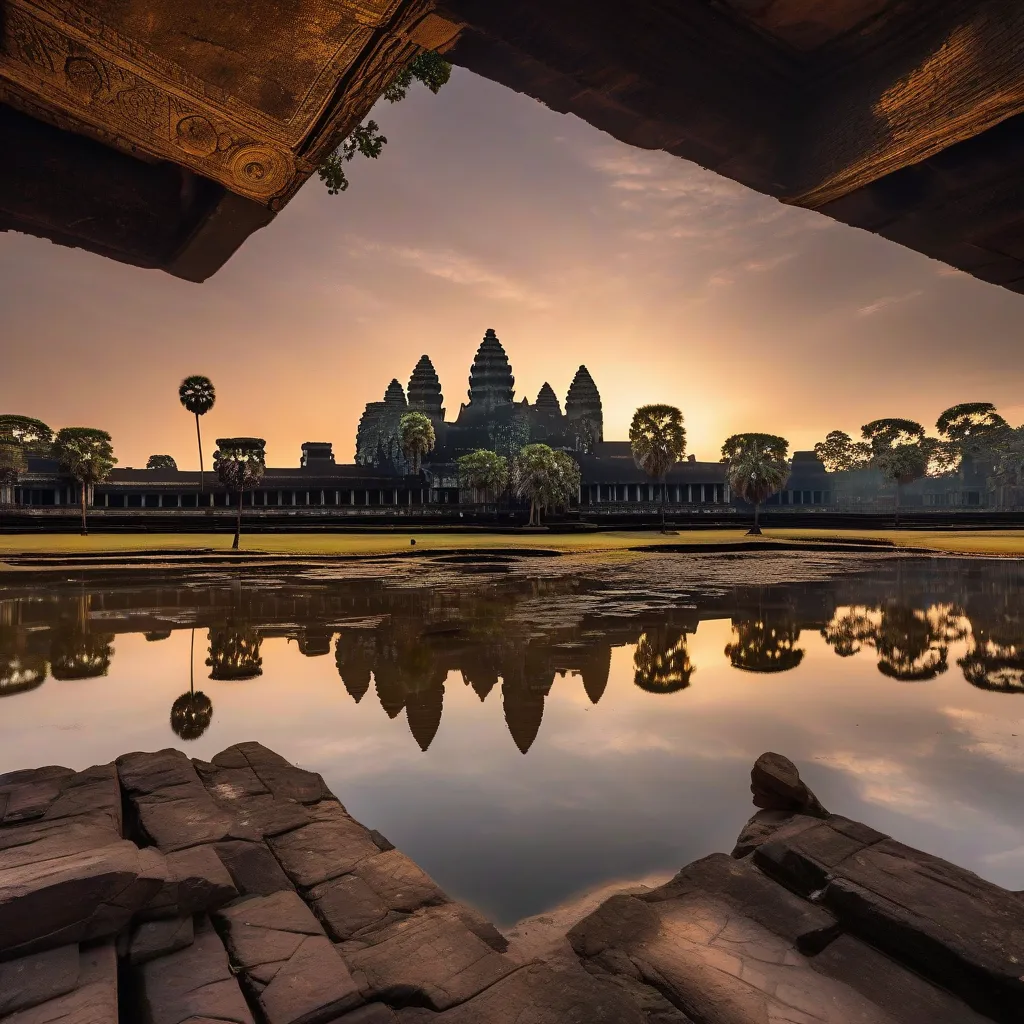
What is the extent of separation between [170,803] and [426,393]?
83.2 metres

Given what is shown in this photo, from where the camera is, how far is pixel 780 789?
4.34 metres

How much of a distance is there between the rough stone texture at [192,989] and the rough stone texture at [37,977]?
0.25m

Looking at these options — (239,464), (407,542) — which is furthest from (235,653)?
(239,464)

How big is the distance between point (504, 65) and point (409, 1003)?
3.54 m

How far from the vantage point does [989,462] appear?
87.1 meters

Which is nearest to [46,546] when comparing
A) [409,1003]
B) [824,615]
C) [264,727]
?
[264,727]

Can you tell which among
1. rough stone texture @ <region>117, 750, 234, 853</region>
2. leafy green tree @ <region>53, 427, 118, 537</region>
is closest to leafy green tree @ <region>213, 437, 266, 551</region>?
leafy green tree @ <region>53, 427, 118, 537</region>

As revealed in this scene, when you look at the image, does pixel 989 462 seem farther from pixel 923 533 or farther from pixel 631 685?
pixel 631 685

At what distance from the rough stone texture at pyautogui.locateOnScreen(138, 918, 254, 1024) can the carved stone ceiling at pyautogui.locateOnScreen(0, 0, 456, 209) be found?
3.26m

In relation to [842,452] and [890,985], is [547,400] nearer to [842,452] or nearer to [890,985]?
[842,452]

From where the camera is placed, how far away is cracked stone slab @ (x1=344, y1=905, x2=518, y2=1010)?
244 centimetres

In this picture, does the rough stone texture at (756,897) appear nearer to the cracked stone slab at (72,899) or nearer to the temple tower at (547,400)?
the cracked stone slab at (72,899)

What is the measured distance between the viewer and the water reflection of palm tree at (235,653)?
26.7 feet

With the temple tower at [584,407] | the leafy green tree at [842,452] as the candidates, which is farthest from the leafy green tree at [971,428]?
the temple tower at [584,407]
